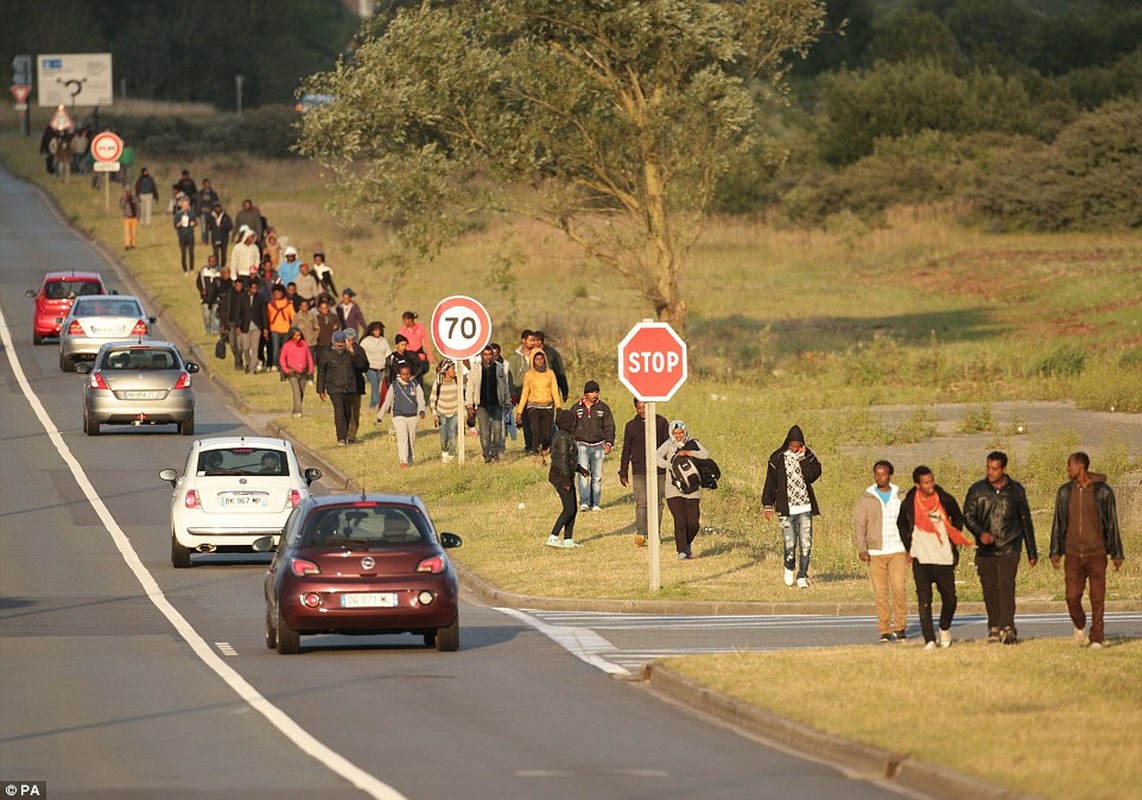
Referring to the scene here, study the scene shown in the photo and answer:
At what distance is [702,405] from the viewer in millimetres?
40406

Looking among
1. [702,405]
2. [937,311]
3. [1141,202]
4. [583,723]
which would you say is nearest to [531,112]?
[702,405]

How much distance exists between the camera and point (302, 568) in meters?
18.7

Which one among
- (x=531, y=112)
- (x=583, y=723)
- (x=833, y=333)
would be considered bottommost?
(x=583, y=723)

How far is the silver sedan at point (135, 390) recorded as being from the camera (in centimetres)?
3725

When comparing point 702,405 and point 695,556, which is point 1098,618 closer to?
point 695,556

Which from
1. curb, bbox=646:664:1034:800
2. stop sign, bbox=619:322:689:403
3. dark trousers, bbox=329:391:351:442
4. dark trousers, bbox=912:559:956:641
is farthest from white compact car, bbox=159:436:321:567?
curb, bbox=646:664:1034:800

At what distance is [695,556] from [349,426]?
1108cm

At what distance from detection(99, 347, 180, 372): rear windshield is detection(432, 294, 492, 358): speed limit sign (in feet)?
24.7

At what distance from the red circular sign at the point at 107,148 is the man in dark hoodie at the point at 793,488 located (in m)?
45.9

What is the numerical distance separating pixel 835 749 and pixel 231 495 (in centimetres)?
1346

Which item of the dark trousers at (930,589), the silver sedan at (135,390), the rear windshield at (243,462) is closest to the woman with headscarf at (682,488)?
the rear windshield at (243,462)

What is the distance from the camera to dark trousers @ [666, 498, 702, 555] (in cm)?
2602

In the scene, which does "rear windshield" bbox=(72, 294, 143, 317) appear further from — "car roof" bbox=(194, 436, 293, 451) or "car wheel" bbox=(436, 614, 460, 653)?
"car wheel" bbox=(436, 614, 460, 653)

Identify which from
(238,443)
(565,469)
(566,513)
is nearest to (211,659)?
(238,443)
